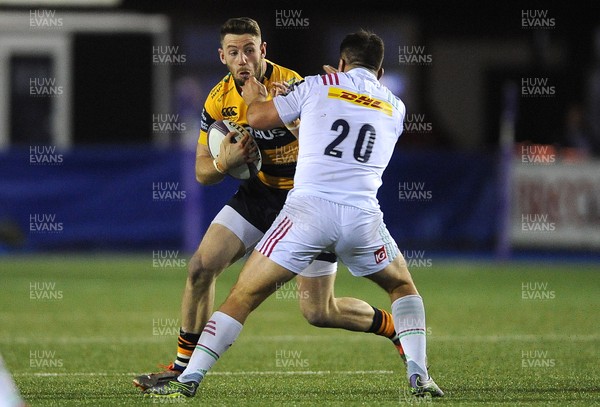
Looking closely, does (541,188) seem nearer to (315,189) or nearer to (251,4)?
(251,4)

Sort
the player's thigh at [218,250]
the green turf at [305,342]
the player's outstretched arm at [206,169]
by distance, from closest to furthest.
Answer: the green turf at [305,342]
the player's thigh at [218,250]
the player's outstretched arm at [206,169]

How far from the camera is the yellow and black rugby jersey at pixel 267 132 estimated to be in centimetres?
824

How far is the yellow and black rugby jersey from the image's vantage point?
8.24 metres

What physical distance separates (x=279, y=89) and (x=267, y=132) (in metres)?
0.80

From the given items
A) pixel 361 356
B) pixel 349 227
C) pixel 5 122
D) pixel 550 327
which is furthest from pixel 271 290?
pixel 5 122

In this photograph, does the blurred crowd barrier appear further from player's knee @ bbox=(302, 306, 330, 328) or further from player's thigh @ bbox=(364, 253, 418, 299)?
player's thigh @ bbox=(364, 253, 418, 299)

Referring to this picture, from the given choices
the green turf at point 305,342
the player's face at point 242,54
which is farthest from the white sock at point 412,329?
the player's face at point 242,54

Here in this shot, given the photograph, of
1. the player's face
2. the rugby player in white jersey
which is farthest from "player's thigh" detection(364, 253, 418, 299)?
the player's face

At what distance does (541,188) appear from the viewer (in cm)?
1777

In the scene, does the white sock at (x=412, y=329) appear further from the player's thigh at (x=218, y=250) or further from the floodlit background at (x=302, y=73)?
the floodlit background at (x=302, y=73)

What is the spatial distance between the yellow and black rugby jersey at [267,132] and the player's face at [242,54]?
0.55 feet

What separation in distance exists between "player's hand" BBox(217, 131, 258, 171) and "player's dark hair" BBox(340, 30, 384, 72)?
912mm

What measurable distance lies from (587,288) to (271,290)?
8514mm

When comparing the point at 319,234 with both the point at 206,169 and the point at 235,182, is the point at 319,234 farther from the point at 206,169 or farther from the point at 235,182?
Result: the point at 235,182
